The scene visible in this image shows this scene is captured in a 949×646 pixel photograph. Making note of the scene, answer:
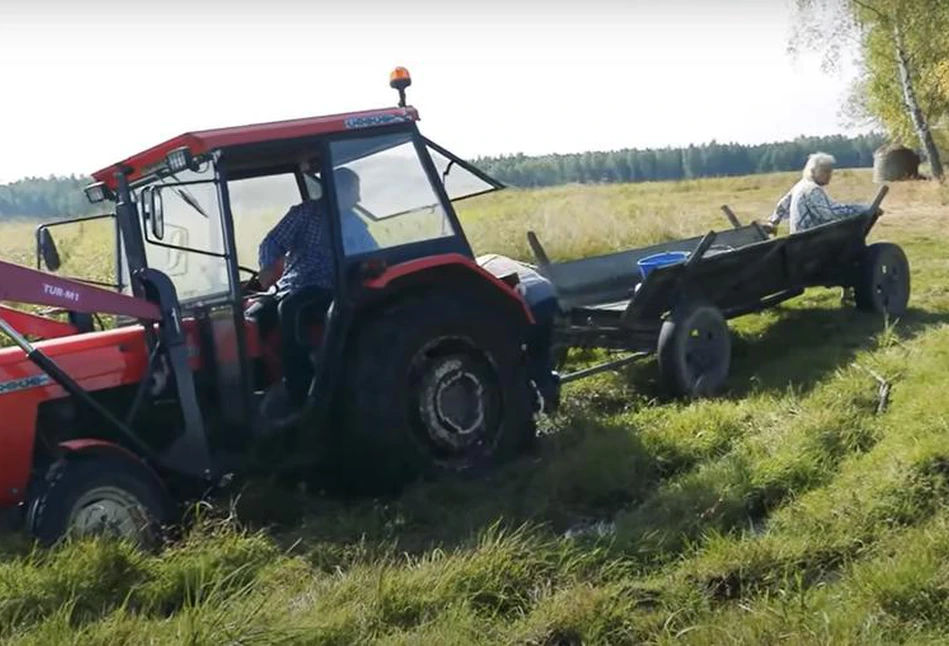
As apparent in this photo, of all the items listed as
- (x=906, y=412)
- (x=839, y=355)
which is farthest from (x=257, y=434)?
(x=839, y=355)

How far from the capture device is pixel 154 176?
559 centimetres

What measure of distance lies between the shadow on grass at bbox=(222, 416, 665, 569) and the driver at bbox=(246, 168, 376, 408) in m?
0.58

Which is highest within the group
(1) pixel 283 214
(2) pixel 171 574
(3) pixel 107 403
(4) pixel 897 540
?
(1) pixel 283 214

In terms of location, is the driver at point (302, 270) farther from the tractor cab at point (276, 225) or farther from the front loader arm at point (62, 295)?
the front loader arm at point (62, 295)

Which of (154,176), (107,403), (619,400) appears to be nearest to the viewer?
(107,403)

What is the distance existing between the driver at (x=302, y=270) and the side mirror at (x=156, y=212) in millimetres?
558

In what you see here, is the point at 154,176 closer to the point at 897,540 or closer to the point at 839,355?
the point at 897,540

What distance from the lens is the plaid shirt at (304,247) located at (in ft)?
18.2

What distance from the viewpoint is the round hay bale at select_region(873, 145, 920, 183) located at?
33062 millimetres

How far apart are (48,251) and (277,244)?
4.49 ft

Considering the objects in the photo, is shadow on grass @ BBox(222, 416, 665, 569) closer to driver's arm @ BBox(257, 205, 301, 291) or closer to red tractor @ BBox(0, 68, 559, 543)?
red tractor @ BBox(0, 68, 559, 543)

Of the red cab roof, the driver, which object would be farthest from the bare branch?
the driver

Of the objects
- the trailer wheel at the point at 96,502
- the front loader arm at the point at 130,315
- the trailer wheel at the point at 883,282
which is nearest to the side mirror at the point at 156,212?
the front loader arm at the point at 130,315

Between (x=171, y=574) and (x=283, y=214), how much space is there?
259 cm
